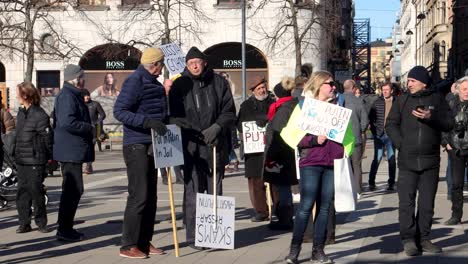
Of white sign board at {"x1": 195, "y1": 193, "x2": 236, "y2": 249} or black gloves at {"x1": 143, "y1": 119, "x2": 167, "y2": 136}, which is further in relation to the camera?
white sign board at {"x1": 195, "y1": 193, "x2": 236, "y2": 249}

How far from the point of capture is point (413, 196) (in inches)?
386

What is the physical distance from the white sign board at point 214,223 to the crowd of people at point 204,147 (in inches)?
12.3

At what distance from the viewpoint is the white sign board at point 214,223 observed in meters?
9.81

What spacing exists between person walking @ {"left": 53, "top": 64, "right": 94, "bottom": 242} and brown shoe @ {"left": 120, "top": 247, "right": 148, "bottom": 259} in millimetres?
1341

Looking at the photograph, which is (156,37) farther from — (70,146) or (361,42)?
(361,42)

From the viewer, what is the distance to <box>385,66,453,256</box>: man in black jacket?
9.71 m

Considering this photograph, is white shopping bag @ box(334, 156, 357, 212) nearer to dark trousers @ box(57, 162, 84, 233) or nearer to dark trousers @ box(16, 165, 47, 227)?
dark trousers @ box(57, 162, 84, 233)

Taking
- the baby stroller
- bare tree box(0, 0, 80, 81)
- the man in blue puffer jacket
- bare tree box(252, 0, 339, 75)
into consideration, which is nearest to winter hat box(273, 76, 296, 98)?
the man in blue puffer jacket

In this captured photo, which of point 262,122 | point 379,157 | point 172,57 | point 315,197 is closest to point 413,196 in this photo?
point 315,197

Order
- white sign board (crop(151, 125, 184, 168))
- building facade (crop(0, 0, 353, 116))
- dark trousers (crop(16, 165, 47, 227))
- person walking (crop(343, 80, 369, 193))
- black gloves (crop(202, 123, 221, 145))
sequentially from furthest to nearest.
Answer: building facade (crop(0, 0, 353, 116)) → person walking (crop(343, 80, 369, 193)) → dark trousers (crop(16, 165, 47, 227)) → black gloves (crop(202, 123, 221, 145)) → white sign board (crop(151, 125, 184, 168))

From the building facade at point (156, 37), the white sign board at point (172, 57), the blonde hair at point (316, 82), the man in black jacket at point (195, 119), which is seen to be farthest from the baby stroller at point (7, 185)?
the building facade at point (156, 37)

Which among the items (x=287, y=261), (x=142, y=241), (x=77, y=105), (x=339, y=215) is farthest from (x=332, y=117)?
(x=339, y=215)

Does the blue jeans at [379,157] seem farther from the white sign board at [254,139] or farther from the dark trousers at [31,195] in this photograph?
the dark trousers at [31,195]

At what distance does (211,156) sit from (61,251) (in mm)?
1921
